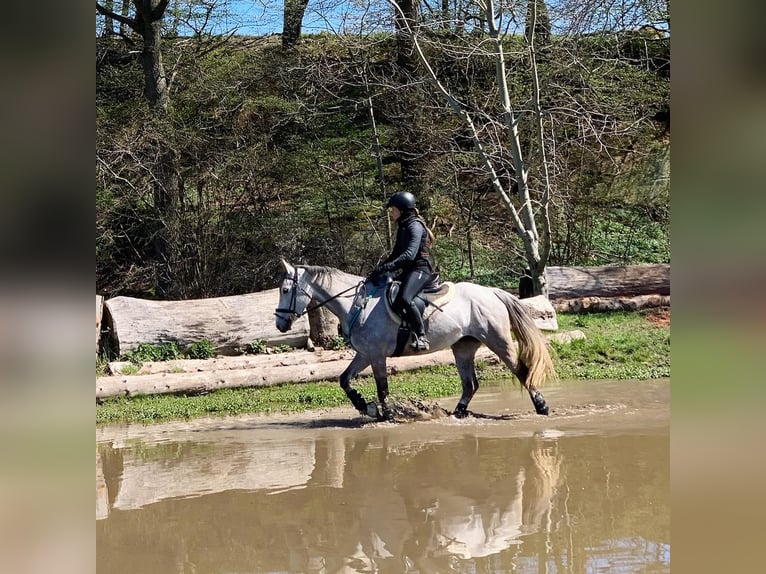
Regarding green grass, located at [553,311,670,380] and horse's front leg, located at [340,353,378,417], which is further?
green grass, located at [553,311,670,380]

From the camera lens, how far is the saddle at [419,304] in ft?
27.7

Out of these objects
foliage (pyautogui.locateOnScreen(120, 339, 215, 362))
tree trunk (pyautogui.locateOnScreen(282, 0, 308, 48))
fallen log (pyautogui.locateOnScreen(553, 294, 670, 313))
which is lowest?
foliage (pyautogui.locateOnScreen(120, 339, 215, 362))

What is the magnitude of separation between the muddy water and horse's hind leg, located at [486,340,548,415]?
16cm

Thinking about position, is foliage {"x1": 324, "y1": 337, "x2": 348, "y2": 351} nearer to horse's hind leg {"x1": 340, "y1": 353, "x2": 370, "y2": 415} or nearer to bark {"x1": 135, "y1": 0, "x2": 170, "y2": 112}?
horse's hind leg {"x1": 340, "y1": 353, "x2": 370, "y2": 415}

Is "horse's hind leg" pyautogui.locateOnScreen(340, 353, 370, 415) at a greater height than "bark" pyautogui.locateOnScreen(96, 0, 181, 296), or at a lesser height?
lesser

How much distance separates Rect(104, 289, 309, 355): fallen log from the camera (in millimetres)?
12180

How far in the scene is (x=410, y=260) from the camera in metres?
8.18

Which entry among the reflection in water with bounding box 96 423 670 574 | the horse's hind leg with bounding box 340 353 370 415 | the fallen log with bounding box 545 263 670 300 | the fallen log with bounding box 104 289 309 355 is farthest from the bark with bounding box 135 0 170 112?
the reflection in water with bounding box 96 423 670 574

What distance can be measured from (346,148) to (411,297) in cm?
1265

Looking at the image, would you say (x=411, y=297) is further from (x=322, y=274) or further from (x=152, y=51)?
(x=152, y=51)

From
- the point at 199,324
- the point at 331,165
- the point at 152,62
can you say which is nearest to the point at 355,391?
the point at 199,324
